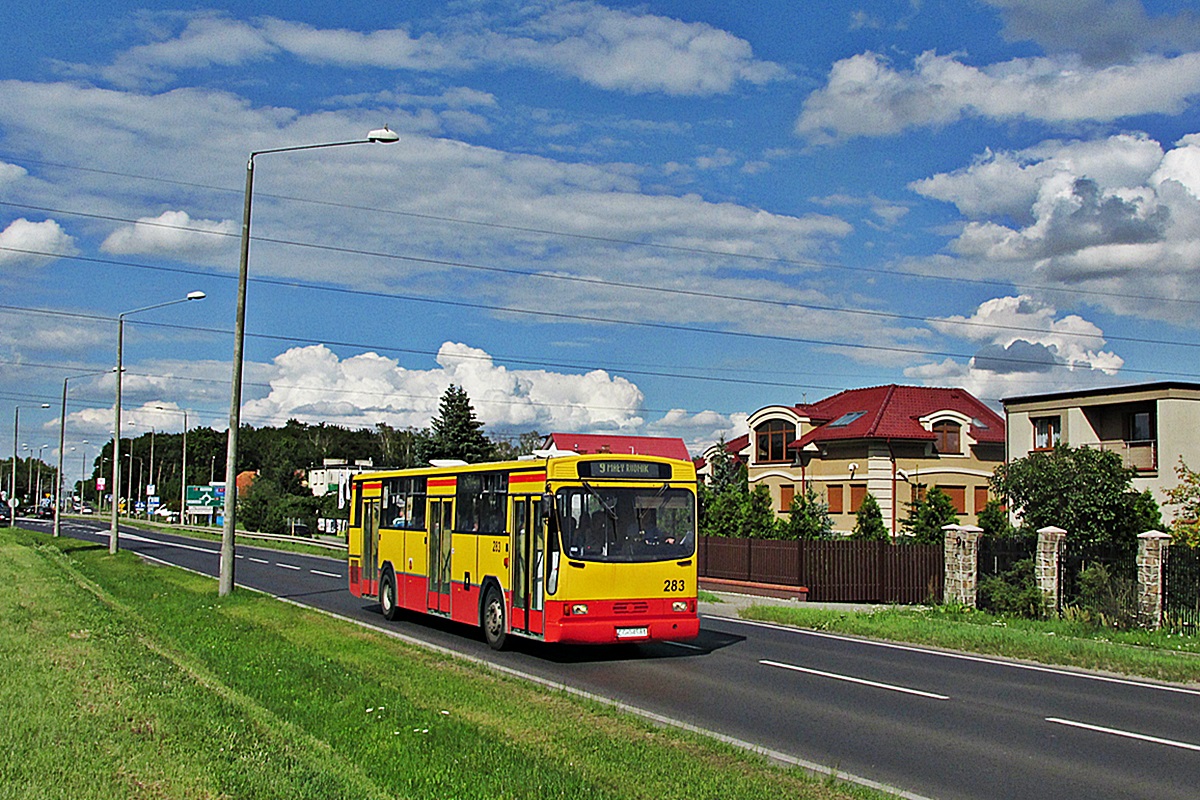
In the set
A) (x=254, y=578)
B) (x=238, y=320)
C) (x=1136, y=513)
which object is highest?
(x=238, y=320)

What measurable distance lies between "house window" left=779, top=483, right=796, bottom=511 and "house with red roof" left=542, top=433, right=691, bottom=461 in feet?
137

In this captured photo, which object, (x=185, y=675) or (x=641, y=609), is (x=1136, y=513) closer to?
(x=641, y=609)

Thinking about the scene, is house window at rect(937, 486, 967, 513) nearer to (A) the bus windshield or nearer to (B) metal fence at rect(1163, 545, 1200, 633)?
(B) metal fence at rect(1163, 545, 1200, 633)

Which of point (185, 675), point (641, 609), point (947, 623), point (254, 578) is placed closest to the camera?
point (185, 675)

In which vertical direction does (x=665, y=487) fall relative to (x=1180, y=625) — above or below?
above

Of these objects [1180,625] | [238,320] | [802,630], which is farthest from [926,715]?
[238,320]

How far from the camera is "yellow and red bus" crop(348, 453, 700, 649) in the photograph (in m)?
16.7

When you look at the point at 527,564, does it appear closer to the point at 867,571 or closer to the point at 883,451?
the point at 867,571

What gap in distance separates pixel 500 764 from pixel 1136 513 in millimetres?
23592

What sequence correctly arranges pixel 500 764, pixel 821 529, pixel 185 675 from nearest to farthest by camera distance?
pixel 500 764 < pixel 185 675 < pixel 821 529

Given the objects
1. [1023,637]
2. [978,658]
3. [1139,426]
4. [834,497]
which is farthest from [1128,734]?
[834,497]

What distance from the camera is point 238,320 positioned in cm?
2491

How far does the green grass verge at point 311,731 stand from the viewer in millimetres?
7898

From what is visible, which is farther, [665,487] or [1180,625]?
[1180,625]
